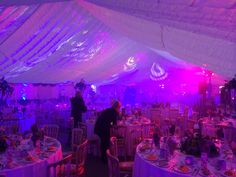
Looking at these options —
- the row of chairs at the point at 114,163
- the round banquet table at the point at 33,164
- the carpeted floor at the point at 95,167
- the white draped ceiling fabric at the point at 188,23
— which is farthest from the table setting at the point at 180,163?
the white draped ceiling fabric at the point at 188,23

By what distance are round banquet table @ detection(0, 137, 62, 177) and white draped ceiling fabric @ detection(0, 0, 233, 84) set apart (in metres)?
2.34

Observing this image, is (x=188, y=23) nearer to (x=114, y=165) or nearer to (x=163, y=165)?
(x=163, y=165)

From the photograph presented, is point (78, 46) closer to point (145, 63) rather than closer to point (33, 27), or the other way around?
point (33, 27)

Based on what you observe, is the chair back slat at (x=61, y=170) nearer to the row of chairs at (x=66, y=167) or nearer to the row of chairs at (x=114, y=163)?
the row of chairs at (x=66, y=167)

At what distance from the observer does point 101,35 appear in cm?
926

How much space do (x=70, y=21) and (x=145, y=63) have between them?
8.44 metres

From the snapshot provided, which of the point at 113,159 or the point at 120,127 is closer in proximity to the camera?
the point at 113,159

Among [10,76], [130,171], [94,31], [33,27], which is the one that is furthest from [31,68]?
[130,171]

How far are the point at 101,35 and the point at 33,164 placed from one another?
611 cm

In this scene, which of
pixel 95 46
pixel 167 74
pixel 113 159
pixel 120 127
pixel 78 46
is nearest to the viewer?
pixel 113 159

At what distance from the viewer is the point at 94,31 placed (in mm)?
8750

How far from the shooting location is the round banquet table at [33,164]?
3.52m

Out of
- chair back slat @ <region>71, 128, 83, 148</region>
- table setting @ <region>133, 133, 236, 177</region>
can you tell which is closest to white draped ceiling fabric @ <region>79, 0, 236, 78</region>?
table setting @ <region>133, 133, 236, 177</region>

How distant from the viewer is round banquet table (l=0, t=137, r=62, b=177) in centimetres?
352
